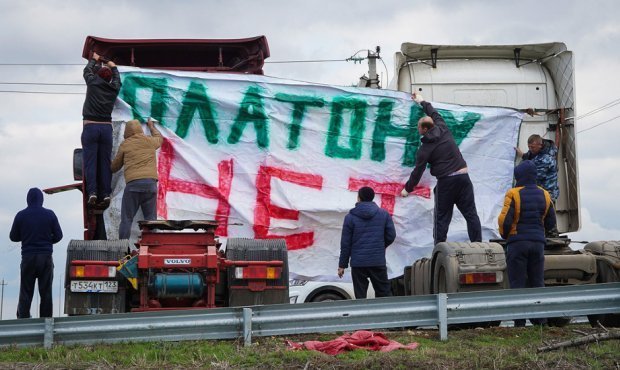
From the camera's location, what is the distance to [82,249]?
10.4 m

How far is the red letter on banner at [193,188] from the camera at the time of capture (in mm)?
12938

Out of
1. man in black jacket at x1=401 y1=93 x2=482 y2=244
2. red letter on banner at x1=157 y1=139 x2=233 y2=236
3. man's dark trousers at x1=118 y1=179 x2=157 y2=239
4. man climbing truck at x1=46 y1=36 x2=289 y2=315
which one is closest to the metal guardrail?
man climbing truck at x1=46 y1=36 x2=289 y2=315

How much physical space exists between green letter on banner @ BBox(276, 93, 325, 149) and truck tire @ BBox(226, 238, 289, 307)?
9.74 ft

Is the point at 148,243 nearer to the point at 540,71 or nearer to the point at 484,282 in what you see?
the point at 484,282

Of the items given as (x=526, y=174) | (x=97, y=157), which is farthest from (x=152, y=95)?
(x=526, y=174)

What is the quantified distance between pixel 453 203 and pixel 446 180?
0.33m

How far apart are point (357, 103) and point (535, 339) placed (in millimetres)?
5182

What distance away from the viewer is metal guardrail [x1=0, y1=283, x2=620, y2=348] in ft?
29.8

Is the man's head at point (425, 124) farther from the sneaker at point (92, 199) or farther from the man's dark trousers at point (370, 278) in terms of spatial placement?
the sneaker at point (92, 199)

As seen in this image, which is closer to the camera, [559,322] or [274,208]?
[559,322]

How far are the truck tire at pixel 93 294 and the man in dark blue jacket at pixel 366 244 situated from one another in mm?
2891

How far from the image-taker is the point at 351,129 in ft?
45.2

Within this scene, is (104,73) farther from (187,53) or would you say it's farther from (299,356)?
(299,356)

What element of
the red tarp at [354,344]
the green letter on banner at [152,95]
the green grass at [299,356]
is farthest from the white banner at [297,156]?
the red tarp at [354,344]
